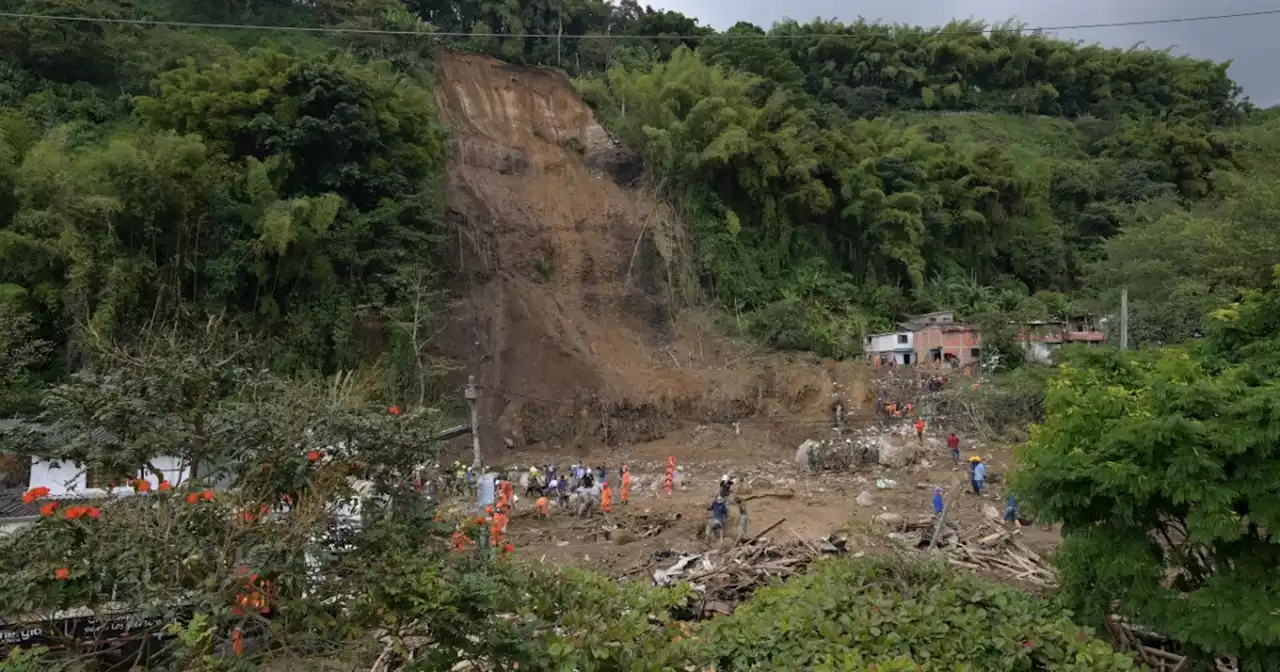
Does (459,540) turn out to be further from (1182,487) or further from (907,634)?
Answer: (1182,487)

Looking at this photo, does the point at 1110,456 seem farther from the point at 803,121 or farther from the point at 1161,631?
the point at 803,121

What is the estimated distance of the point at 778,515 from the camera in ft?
44.0

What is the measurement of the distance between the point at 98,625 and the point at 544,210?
26.2 meters

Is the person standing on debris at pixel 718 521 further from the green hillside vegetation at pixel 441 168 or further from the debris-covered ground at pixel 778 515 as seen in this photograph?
the green hillside vegetation at pixel 441 168

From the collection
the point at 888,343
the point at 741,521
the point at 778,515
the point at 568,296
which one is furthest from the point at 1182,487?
the point at 888,343

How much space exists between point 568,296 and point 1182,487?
23.2 metres

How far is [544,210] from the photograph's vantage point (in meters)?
29.7

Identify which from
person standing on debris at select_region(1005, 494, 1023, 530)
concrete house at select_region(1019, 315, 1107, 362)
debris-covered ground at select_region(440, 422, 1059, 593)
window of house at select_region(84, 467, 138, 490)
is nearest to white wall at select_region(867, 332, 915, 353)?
concrete house at select_region(1019, 315, 1107, 362)

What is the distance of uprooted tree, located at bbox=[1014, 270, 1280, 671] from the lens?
5047 mm

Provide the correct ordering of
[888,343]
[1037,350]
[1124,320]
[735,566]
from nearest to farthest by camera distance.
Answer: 1. [735,566]
2. [1124,320]
3. [1037,350]
4. [888,343]

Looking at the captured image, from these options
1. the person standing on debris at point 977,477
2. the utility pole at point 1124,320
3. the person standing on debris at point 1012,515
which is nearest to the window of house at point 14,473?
the person standing on debris at point 1012,515

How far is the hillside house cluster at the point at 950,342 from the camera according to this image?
27.0 m

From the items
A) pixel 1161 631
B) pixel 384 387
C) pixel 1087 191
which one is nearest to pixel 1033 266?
pixel 1087 191

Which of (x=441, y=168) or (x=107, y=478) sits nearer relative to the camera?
(x=107, y=478)
